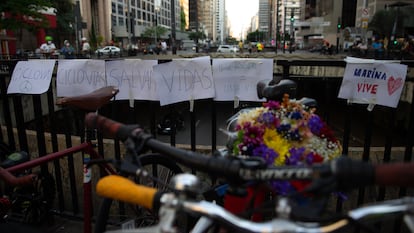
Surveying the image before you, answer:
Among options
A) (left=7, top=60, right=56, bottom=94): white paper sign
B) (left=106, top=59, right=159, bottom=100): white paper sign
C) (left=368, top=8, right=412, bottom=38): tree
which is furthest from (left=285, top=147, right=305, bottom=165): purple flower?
(left=368, top=8, right=412, bottom=38): tree

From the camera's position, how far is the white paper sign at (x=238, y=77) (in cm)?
322

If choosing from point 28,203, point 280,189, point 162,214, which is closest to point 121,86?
point 28,203

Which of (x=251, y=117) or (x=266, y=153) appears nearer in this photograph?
(x=266, y=153)

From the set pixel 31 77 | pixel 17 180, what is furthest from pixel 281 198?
pixel 31 77

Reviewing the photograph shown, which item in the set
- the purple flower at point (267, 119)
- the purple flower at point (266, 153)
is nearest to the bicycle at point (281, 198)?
the purple flower at point (266, 153)

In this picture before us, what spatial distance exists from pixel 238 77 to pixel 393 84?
131 cm

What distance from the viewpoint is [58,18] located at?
54875 millimetres

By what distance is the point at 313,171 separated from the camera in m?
1.22

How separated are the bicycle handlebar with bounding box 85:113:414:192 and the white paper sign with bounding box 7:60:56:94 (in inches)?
97.6

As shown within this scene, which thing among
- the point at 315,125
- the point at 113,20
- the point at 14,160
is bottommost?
the point at 14,160

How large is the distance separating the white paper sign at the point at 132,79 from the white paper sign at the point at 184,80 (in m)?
0.13

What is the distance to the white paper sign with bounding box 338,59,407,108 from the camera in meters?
2.90

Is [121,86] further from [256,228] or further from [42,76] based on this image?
[256,228]

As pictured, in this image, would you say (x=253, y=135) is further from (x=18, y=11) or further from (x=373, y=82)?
(x=18, y=11)
